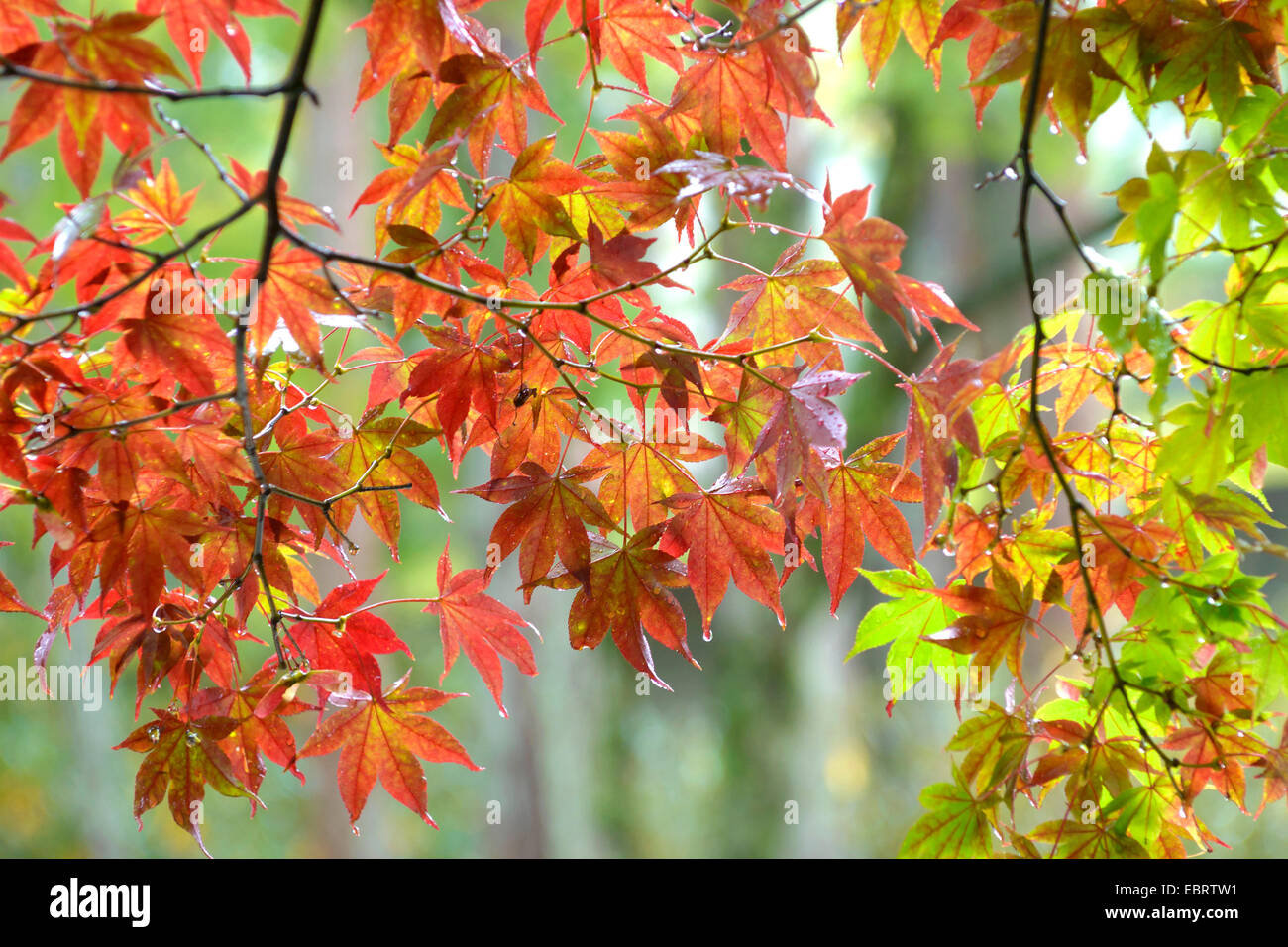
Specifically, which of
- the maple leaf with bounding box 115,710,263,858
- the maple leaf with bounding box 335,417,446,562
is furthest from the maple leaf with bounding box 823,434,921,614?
the maple leaf with bounding box 115,710,263,858

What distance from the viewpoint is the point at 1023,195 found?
667mm

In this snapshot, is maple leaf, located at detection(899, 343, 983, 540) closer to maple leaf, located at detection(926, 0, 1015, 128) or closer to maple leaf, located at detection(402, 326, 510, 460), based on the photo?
maple leaf, located at detection(926, 0, 1015, 128)

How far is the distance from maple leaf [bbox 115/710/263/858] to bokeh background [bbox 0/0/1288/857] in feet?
7.69

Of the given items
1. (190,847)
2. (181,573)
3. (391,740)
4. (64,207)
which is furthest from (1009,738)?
(190,847)

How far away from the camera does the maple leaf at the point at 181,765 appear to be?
86 cm

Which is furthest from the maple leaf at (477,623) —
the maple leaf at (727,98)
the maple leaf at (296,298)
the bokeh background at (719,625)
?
the bokeh background at (719,625)

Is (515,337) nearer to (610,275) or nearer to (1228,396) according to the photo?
(610,275)

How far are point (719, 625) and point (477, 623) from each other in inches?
148

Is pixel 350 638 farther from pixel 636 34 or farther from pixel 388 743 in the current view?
pixel 636 34

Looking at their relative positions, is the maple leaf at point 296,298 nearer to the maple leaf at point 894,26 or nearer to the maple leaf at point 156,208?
the maple leaf at point 156,208

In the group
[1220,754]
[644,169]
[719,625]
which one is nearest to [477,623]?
[644,169]

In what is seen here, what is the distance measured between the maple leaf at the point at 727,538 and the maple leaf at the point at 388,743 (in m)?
0.28

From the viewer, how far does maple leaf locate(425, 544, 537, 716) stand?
0.97 m

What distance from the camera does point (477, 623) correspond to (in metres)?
0.99
